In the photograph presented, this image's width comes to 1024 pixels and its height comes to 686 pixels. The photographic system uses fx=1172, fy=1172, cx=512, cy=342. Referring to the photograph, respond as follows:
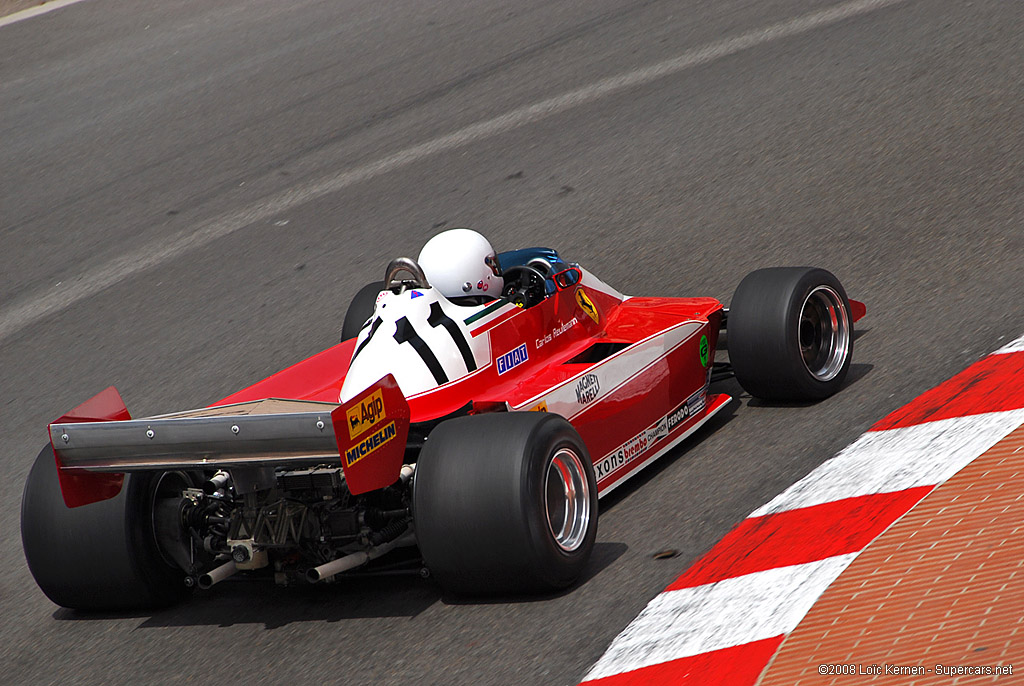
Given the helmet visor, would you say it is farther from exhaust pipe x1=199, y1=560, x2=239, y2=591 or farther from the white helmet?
exhaust pipe x1=199, y1=560, x2=239, y2=591

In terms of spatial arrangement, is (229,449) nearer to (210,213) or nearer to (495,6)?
(210,213)

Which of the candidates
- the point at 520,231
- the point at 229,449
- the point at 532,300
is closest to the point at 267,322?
the point at 520,231

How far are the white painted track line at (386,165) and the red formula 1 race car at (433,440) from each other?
4.06m

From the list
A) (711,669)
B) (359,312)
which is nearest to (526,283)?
(359,312)

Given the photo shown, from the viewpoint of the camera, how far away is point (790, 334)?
222 inches

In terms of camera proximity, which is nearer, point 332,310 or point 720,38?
point 332,310

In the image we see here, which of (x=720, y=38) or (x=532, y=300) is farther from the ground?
(x=720, y=38)

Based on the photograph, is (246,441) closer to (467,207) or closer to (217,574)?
(217,574)

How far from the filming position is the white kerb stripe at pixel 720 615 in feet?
12.4

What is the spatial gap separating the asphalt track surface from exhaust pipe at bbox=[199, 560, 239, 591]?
22 cm

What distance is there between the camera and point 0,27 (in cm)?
1526

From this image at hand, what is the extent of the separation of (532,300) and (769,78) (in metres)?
5.86

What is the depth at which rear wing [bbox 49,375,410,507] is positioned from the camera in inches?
164

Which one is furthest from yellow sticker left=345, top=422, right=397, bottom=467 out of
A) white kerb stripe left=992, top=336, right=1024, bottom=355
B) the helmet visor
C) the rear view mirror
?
white kerb stripe left=992, top=336, right=1024, bottom=355
